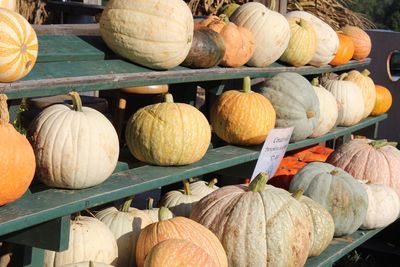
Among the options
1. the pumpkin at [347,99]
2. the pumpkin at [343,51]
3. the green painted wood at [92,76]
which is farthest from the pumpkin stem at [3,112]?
the pumpkin at [343,51]

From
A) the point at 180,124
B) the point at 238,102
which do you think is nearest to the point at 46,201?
the point at 180,124

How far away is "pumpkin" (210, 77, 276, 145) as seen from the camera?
424 cm

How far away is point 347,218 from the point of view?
4.35 metres

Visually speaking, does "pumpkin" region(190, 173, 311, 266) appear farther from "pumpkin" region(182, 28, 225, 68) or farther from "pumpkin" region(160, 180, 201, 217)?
"pumpkin" region(182, 28, 225, 68)

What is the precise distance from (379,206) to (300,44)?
1.27 metres

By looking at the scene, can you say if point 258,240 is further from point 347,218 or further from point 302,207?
point 347,218

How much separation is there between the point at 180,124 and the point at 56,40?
77 cm

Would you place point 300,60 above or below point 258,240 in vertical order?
above

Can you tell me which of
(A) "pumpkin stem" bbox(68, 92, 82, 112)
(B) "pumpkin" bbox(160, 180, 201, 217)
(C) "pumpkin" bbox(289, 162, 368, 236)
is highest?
(A) "pumpkin stem" bbox(68, 92, 82, 112)

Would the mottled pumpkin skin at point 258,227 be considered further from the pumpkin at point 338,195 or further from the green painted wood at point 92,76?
the pumpkin at point 338,195

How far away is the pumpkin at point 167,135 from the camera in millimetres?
3635

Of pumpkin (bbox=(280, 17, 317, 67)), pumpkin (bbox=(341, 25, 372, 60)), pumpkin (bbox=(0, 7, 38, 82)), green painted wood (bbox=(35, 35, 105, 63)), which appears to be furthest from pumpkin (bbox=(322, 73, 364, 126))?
pumpkin (bbox=(0, 7, 38, 82))

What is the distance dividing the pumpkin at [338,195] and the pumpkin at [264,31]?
0.82 meters

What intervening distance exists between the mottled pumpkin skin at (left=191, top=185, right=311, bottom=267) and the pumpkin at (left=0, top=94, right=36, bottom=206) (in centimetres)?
100
